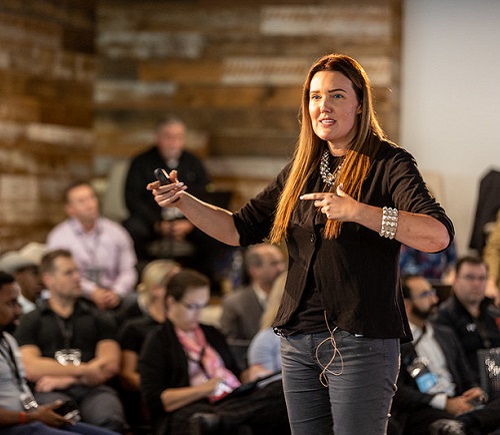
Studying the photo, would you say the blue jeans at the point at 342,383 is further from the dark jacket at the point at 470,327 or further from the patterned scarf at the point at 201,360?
the dark jacket at the point at 470,327

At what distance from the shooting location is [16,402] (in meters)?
3.82

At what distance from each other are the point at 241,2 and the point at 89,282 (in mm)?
2500

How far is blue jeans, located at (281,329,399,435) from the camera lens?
2191mm

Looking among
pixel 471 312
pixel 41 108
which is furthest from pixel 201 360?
pixel 41 108

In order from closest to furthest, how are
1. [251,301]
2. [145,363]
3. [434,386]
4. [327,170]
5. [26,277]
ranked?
1. [327,170]
2. [145,363]
3. [434,386]
4. [26,277]
5. [251,301]

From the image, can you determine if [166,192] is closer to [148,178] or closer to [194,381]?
[194,381]

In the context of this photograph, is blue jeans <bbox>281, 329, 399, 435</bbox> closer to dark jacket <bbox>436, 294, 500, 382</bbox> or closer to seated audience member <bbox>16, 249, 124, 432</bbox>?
seated audience member <bbox>16, 249, 124, 432</bbox>

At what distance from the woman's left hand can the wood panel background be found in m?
4.85

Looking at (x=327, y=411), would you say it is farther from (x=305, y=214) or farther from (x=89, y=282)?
(x=89, y=282)

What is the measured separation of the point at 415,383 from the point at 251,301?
1139 mm

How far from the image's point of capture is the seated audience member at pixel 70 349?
4383 mm

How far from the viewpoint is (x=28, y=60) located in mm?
6738

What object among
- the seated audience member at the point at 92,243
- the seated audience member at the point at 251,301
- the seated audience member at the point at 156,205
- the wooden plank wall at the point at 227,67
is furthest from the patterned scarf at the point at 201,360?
the wooden plank wall at the point at 227,67

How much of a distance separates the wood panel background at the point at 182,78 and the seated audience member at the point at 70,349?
2186mm
